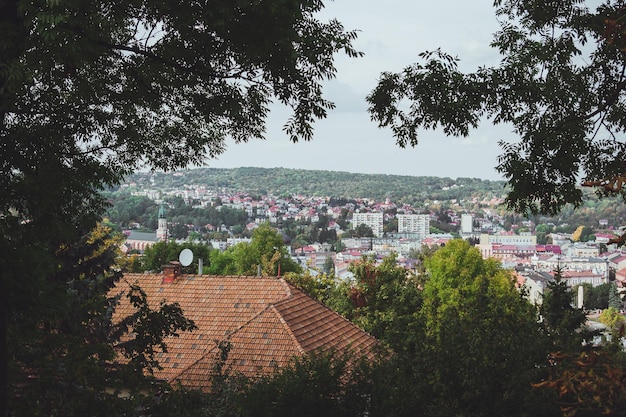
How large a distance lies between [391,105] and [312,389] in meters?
3.84

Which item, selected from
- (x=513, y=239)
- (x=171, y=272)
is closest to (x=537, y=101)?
(x=171, y=272)

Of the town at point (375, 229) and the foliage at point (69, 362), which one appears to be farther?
the town at point (375, 229)

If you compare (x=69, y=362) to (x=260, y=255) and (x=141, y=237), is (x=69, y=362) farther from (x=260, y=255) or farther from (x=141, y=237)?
(x=141, y=237)

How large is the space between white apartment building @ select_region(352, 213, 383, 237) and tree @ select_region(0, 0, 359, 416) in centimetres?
16660

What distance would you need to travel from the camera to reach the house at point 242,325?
1389 cm

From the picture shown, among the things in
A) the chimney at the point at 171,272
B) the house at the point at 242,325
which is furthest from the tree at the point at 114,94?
the chimney at the point at 171,272

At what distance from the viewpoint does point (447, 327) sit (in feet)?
34.4

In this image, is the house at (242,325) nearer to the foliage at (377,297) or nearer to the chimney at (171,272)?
the chimney at (171,272)

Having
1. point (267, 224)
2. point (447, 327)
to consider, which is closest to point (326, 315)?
point (447, 327)

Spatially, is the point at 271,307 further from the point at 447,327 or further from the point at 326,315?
the point at 447,327

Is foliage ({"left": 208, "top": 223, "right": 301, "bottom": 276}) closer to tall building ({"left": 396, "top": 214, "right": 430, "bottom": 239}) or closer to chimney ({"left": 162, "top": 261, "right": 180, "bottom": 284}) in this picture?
chimney ({"left": 162, "top": 261, "right": 180, "bottom": 284})

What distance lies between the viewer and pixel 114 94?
703cm

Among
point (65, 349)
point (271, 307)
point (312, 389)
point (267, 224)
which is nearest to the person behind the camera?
point (65, 349)

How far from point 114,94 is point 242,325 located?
349 inches
